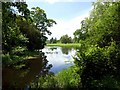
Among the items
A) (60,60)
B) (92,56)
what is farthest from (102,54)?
(60,60)

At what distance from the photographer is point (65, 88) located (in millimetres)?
10195

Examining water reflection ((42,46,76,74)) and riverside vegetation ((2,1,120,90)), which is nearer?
riverside vegetation ((2,1,120,90))

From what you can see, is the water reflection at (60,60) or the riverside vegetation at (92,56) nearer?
the riverside vegetation at (92,56)

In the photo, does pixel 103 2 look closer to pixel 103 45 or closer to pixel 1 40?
pixel 103 45

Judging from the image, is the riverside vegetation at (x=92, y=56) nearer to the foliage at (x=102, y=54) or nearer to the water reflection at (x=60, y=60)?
the foliage at (x=102, y=54)

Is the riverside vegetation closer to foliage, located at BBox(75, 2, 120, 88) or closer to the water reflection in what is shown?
foliage, located at BBox(75, 2, 120, 88)

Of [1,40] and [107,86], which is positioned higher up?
[1,40]

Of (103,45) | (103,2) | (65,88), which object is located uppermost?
(103,2)

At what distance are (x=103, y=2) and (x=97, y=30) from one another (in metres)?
3.56

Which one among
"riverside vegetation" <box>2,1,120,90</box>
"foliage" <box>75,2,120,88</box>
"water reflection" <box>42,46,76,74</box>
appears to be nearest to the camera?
"riverside vegetation" <box>2,1,120,90</box>

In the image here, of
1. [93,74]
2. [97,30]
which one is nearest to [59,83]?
[93,74]

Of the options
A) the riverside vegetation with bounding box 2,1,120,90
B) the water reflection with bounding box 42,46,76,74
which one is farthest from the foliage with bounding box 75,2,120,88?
the water reflection with bounding box 42,46,76,74

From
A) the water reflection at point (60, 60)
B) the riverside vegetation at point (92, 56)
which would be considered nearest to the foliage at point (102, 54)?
the riverside vegetation at point (92, 56)

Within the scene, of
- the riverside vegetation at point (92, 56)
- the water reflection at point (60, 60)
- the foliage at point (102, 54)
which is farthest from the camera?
the water reflection at point (60, 60)
